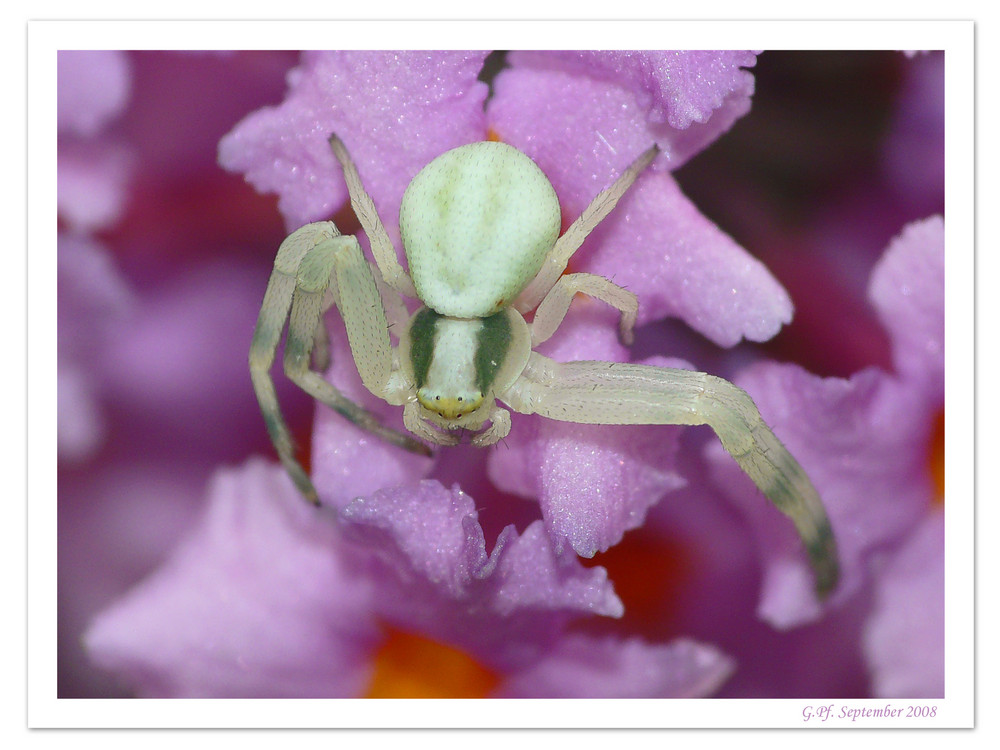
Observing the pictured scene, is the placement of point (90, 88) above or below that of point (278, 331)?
above

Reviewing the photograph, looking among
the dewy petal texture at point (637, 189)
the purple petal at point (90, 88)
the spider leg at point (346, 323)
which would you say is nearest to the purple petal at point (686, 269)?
the dewy petal texture at point (637, 189)

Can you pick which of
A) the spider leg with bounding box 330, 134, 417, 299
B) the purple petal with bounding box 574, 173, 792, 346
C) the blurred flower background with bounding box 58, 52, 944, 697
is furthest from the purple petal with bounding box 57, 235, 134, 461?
the purple petal with bounding box 574, 173, 792, 346

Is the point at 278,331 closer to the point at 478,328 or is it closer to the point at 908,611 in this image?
the point at 478,328

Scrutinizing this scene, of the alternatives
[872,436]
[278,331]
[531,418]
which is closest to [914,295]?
[872,436]

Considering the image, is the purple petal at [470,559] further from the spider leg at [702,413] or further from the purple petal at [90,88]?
the purple petal at [90,88]

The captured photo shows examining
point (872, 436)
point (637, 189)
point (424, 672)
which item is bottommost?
point (424, 672)

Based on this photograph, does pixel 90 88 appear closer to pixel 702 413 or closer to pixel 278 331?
pixel 278 331
